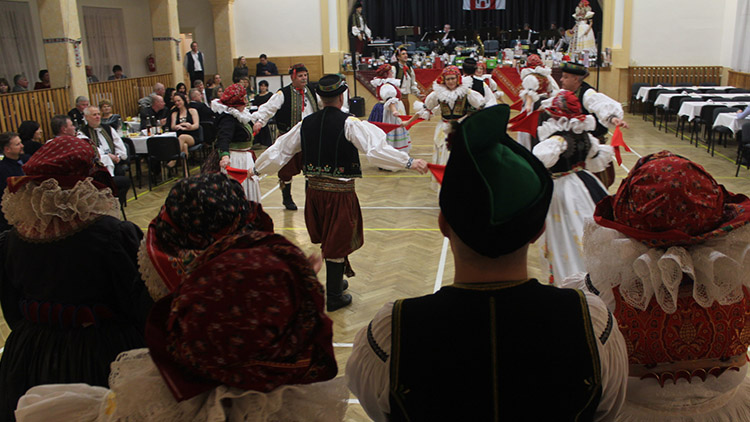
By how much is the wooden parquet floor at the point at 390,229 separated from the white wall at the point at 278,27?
7.39 m

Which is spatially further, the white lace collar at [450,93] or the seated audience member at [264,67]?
the seated audience member at [264,67]

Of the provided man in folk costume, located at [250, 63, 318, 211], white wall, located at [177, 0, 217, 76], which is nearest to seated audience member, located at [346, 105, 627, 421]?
man in folk costume, located at [250, 63, 318, 211]

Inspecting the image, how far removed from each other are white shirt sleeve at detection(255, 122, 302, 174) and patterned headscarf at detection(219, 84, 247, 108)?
160 centimetres

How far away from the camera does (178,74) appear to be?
1548 centimetres

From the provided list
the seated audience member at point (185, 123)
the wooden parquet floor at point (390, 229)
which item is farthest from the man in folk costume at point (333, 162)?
the seated audience member at point (185, 123)

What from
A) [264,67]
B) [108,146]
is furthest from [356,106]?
[108,146]

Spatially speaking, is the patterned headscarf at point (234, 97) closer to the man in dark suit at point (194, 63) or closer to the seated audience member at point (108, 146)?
the seated audience member at point (108, 146)

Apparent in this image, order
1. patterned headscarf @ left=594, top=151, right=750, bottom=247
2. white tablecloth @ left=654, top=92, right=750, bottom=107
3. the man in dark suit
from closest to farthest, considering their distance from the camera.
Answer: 1. patterned headscarf @ left=594, top=151, right=750, bottom=247
2. white tablecloth @ left=654, top=92, right=750, bottom=107
3. the man in dark suit

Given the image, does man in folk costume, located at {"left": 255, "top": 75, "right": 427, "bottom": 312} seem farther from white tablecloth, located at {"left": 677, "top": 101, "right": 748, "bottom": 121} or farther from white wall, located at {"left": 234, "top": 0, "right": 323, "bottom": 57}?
white wall, located at {"left": 234, "top": 0, "right": 323, "bottom": 57}

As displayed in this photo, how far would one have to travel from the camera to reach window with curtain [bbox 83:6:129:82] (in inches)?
610

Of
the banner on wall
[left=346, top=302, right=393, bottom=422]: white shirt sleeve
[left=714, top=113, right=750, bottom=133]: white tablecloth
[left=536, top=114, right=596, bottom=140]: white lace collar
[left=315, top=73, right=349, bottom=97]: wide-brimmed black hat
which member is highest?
the banner on wall

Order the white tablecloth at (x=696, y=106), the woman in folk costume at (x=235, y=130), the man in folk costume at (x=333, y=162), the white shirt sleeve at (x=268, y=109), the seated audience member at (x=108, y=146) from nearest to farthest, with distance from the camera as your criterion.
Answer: the man in folk costume at (x=333, y=162) → the woman in folk costume at (x=235, y=130) → the white shirt sleeve at (x=268, y=109) → the seated audience member at (x=108, y=146) → the white tablecloth at (x=696, y=106)

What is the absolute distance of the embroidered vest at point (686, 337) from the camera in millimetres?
1843

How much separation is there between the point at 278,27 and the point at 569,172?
588 inches
